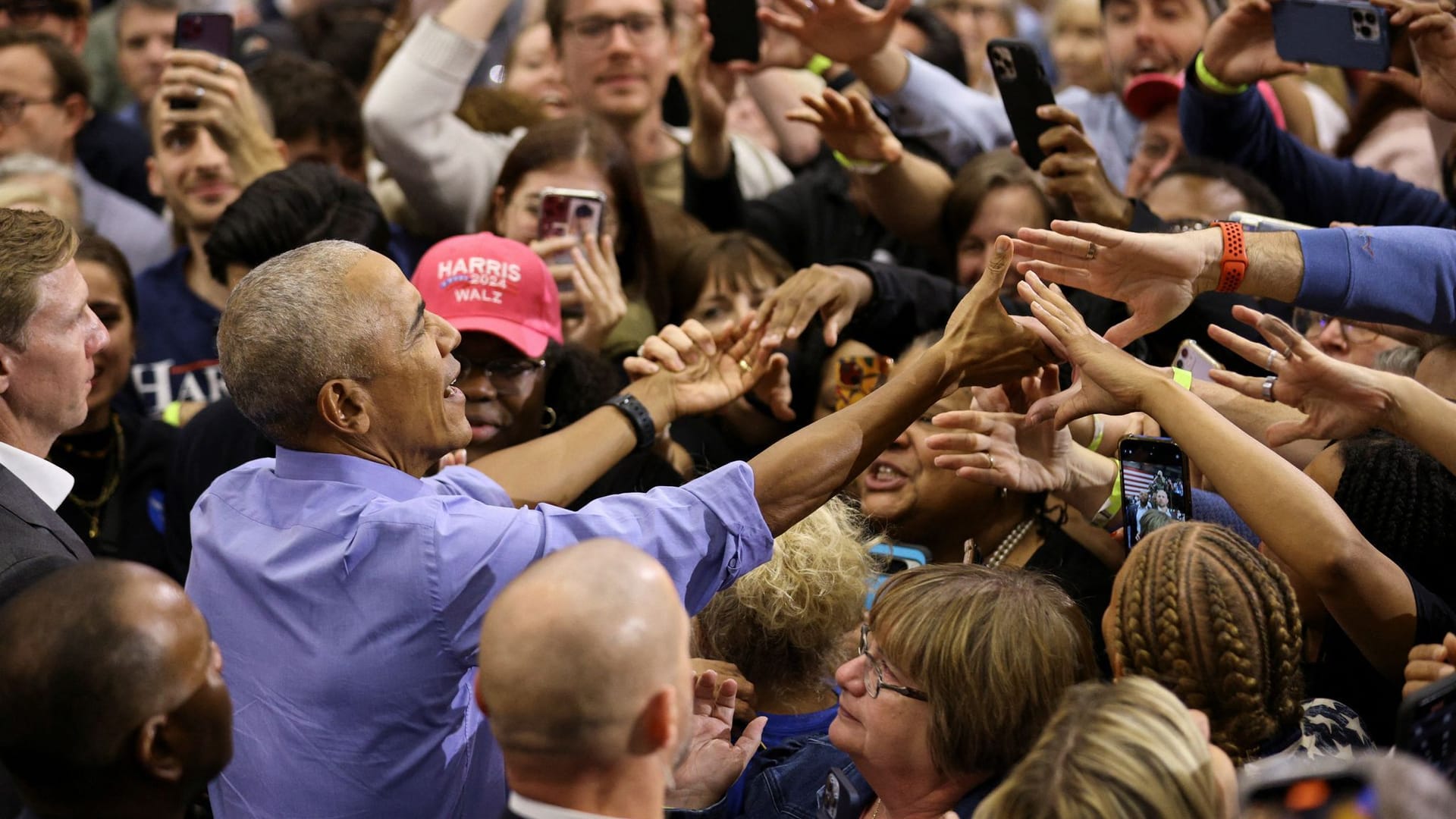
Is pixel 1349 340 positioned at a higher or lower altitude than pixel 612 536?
lower

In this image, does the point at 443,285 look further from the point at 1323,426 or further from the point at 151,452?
the point at 1323,426

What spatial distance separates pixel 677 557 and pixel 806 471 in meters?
0.36

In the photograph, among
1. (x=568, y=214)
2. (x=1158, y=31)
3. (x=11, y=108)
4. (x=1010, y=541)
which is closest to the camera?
(x=1010, y=541)

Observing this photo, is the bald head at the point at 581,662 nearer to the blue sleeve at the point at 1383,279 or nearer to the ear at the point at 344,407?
the ear at the point at 344,407

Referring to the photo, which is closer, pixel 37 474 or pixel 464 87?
pixel 37 474

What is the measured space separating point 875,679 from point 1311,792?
964 millimetres

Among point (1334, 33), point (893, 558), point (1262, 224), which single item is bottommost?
point (893, 558)

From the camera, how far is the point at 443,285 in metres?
3.73

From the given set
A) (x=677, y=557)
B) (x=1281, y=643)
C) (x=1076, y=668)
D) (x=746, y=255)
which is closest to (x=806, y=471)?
(x=677, y=557)

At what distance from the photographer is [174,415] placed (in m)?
4.36

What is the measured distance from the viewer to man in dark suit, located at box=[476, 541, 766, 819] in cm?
186

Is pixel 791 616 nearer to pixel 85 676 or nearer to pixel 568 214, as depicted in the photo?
pixel 85 676

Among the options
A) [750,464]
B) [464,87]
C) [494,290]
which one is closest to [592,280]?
[494,290]

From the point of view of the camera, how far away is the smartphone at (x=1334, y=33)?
364 cm
